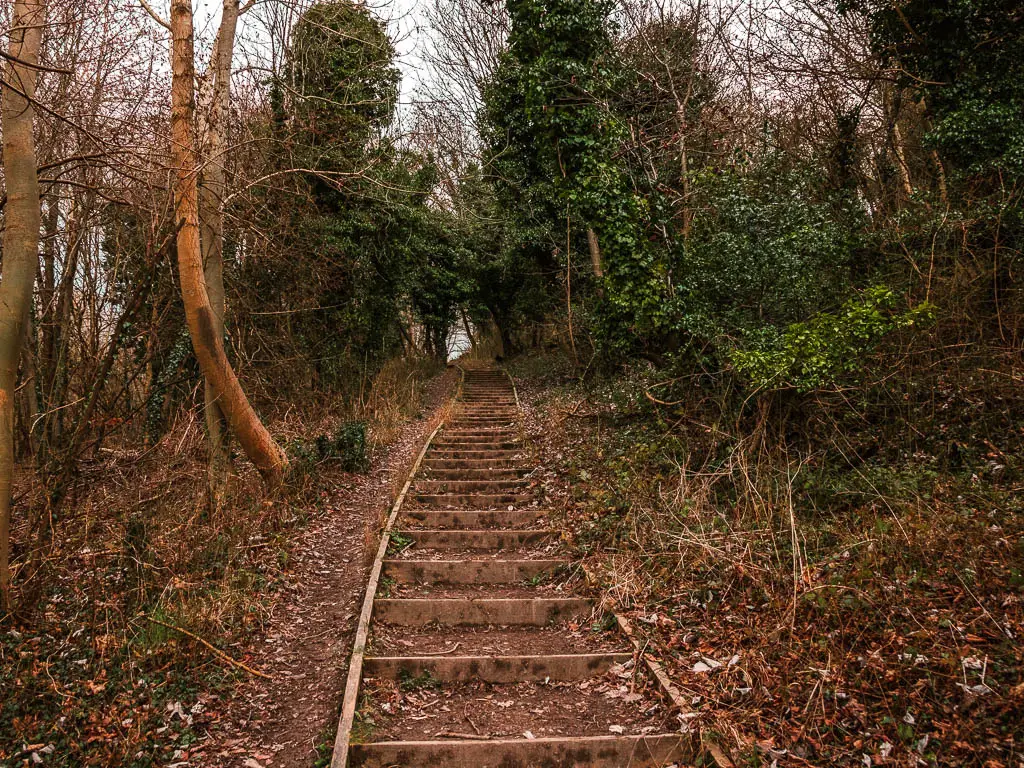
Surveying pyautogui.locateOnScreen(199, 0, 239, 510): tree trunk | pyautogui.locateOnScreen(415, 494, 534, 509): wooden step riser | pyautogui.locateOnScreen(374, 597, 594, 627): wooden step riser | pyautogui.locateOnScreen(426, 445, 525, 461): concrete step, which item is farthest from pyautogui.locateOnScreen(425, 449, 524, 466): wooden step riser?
pyautogui.locateOnScreen(374, 597, 594, 627): wooden step riser

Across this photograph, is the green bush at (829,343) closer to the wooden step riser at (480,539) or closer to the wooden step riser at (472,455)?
the wooden step riser at (480,539)

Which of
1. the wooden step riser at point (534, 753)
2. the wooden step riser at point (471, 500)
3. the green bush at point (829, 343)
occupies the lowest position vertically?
the wooden step riser at point (534, 753)

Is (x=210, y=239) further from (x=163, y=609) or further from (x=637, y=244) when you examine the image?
(x=637, y=244)

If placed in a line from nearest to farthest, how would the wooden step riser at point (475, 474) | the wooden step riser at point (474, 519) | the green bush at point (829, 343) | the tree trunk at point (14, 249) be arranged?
1. the tree trunk at point (14, 249)
2. the green bush at point (829, 343)
3. the wooden step riser at point (474, 519)
4. the wooden step riser at point (475, 474)

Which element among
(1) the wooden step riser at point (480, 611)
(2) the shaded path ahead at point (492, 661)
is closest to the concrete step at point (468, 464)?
(2) the shaded path ahead at point (492, 661)

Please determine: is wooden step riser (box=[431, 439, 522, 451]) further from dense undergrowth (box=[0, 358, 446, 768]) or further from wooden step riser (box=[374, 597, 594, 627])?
wooden step riser (box=[374, 597, 594, 627])

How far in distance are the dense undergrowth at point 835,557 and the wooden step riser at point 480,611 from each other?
476 millimetres

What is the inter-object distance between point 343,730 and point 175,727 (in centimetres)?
121

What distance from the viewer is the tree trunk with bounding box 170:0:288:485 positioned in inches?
272

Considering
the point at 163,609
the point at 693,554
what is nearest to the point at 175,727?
the point at 163,609

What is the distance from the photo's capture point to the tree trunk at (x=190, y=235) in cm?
691

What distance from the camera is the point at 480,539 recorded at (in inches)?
293

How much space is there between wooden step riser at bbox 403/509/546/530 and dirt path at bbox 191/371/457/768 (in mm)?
686

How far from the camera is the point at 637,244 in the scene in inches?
372
